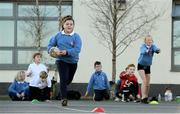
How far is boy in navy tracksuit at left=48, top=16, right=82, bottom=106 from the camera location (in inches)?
480

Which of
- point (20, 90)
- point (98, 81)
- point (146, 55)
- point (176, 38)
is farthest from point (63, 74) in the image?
point (176, 38)

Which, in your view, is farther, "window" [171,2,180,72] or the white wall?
"window" [171,2,180,72]

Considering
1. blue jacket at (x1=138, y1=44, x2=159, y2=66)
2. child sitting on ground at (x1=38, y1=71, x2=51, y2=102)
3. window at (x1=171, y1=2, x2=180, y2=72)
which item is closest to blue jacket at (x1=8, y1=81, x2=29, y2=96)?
child sitting on ground at (x1=38, y1=71, x2=51, y2=102)

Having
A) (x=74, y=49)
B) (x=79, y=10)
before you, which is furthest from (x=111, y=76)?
(x=74, y=49)

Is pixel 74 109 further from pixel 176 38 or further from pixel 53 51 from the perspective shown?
pixel 176 38

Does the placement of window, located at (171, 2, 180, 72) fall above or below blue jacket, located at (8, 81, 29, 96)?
above

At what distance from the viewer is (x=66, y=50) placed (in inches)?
479

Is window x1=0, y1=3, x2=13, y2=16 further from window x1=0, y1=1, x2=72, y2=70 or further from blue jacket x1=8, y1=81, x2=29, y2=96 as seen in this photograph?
blue jacket x1=8, y1=81, x2=29, y2=96

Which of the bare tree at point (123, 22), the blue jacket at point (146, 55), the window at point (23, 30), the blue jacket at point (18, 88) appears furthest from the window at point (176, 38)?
the blue jacket at point (146, 55)

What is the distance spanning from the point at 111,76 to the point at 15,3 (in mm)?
4343

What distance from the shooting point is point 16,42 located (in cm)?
2423

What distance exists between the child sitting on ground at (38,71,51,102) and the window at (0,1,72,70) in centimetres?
633

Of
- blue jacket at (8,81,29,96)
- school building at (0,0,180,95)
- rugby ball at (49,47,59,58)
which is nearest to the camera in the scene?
rugby ball at (49,47,59,58)

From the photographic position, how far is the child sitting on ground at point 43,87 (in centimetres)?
1717
